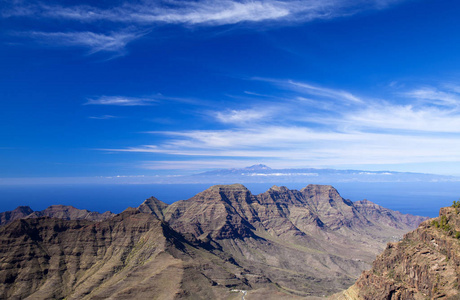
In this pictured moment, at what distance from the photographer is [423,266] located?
95.1 meters

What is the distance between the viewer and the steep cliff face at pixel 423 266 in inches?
3423

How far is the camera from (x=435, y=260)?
92562 millimetres

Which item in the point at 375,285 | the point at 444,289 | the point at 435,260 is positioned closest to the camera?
the point at 444,289

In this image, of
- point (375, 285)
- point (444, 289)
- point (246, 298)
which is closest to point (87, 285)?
point (246, 298)

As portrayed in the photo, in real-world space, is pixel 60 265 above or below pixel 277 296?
above

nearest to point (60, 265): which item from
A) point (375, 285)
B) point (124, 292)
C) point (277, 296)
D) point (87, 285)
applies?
point (87, 285)

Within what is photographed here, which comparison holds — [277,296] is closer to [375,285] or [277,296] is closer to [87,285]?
[375,285]

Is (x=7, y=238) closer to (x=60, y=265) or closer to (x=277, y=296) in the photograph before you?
(x=60, y=265)

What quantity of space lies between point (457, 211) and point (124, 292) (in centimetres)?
16051

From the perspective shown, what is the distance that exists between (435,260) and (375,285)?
93.4 feet

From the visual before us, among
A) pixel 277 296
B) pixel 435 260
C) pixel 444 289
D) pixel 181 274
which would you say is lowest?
pixel 277 296

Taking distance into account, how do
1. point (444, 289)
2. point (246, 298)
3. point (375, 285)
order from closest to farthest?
point (444, 289) < point (375, 285) < point (246, 298)

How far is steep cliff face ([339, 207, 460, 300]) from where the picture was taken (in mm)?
86938

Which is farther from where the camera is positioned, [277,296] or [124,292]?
[277,296]
